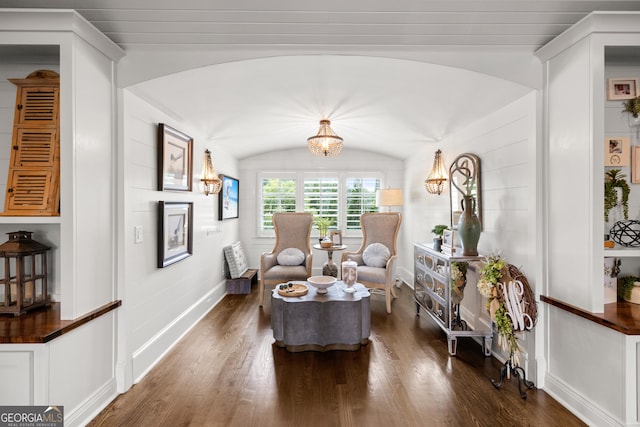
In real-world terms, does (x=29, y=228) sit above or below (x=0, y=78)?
below

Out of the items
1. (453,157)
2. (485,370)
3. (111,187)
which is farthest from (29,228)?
(453,157)

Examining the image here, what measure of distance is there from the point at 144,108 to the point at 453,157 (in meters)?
3.37

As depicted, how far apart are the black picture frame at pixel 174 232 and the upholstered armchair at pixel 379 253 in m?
2.26

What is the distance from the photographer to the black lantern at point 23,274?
1.90m

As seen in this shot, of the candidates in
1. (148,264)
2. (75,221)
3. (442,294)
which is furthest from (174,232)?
(442,294)

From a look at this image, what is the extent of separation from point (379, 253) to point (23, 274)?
12.5 ft

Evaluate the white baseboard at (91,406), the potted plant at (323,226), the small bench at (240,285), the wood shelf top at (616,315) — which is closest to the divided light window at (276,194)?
the potted plant at (323,226)

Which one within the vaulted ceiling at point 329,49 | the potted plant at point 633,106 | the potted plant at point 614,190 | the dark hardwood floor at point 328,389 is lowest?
the dark hardwood floor at point 328,389

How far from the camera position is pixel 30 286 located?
2.01 meters

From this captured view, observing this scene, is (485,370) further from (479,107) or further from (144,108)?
(144,108)

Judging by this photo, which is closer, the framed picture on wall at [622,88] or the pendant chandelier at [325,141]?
the framed picture on wall at [622,88]

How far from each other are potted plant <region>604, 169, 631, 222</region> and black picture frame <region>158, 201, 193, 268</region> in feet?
11.5

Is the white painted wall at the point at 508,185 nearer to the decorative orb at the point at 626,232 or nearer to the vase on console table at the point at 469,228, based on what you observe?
the vase on console table at the point at 469,228

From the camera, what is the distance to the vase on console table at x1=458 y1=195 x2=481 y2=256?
2.84 metres
